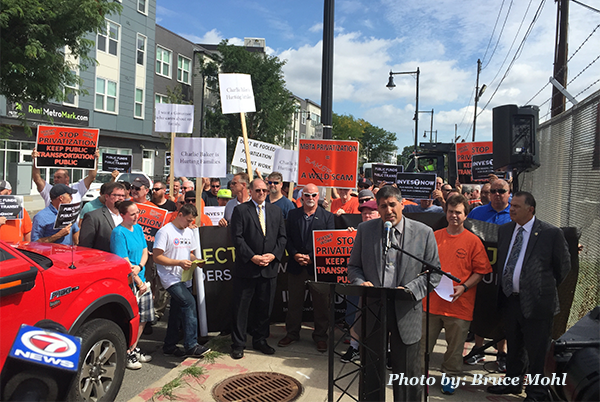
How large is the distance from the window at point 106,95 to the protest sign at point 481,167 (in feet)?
82.7

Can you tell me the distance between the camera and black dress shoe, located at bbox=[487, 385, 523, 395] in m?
4.73

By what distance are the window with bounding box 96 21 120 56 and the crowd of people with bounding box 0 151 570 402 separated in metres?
25.0

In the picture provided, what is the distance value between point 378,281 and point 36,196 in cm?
2677

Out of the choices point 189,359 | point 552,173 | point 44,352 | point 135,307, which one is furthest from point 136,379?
point 552,173

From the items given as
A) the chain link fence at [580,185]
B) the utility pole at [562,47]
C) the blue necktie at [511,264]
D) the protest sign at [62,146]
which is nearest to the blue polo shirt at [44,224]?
the protest sign at [62,146]

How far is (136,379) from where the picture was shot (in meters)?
→ 5.03

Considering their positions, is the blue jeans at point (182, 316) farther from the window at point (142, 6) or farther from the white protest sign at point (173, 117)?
the window at point (142, 6)

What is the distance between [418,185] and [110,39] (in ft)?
89.2

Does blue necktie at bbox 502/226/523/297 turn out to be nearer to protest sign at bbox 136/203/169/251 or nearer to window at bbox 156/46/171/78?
protest sign at bbox 136/203/169/251

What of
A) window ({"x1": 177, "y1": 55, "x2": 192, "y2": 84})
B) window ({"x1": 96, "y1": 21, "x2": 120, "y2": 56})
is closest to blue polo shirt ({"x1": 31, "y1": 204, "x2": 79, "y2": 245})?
window ({"x1": 96, "y1": 21, "x2": 120, "y2": 56})

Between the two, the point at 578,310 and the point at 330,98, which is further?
the point at 330,98

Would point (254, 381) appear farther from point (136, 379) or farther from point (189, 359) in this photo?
point (136, 379)

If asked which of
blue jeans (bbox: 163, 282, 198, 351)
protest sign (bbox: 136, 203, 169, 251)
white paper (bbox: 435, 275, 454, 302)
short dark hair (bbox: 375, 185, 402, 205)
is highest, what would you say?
short dark hair (bbox: 375, 185, 402, 205)

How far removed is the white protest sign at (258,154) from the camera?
873cm
